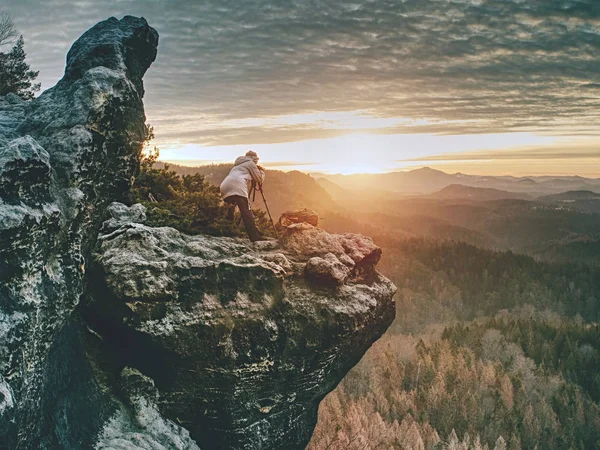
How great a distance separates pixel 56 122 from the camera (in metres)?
8.91

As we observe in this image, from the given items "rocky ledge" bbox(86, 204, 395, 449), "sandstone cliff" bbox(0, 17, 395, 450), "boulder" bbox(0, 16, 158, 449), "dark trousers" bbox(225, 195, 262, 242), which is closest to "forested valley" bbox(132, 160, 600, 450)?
"dark trousers" bbox(225, 195, 262, 242)

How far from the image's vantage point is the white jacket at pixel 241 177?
10984 mm

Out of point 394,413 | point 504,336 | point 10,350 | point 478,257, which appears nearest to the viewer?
point 10,350

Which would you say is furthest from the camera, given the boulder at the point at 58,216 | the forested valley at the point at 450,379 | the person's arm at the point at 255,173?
the forested valley at the point at 450,379

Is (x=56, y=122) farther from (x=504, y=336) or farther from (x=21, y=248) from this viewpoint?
(x=504, y=336)

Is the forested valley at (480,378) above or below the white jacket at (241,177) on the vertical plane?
below

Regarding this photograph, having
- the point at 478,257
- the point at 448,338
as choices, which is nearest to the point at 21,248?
the point at 448,338

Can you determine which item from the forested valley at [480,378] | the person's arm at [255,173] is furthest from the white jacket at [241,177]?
the forested valley at [480,378]

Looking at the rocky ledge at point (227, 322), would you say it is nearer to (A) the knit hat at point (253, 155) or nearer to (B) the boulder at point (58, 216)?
(B) the boulder at point (58, 216)

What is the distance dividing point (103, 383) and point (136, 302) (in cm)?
180

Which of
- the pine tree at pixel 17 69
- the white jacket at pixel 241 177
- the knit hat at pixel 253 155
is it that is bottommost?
the white jacket at pixel 241 177

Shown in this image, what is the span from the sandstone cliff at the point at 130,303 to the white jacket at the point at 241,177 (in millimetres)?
1301

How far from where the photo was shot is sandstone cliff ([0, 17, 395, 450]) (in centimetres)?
704

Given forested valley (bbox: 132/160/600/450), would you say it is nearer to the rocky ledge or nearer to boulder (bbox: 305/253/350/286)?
the rocky ledge
